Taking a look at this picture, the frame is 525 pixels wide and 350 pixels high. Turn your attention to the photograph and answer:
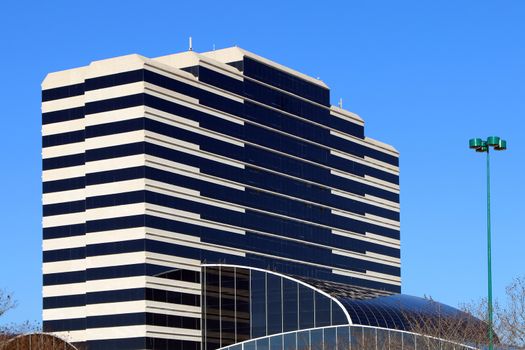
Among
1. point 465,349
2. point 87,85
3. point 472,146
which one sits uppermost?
point 87,85

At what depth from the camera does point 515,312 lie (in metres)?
84.7

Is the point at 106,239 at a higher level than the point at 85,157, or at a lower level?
lower

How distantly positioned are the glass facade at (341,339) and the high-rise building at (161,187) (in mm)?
12385

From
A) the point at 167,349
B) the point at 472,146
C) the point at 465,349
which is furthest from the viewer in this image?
the point at 167,349

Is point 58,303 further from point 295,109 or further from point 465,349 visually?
point 465,349

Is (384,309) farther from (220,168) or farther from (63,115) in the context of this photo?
(63,115)

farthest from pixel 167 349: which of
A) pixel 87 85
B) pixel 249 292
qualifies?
pixel 87 85

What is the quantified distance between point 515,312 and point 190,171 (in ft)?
208

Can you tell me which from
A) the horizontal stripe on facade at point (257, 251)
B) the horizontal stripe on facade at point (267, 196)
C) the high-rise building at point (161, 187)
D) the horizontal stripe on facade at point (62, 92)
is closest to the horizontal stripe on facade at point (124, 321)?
the high-rise building at point (161, 187)

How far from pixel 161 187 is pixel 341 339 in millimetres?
25608

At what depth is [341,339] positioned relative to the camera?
12731 cm

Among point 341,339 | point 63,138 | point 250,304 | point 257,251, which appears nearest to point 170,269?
point 250,304

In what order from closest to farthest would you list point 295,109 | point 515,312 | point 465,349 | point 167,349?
point 515,312 → point 465,349 → point 167,349 → point 295,109

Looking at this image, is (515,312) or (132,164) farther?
(132,164)
